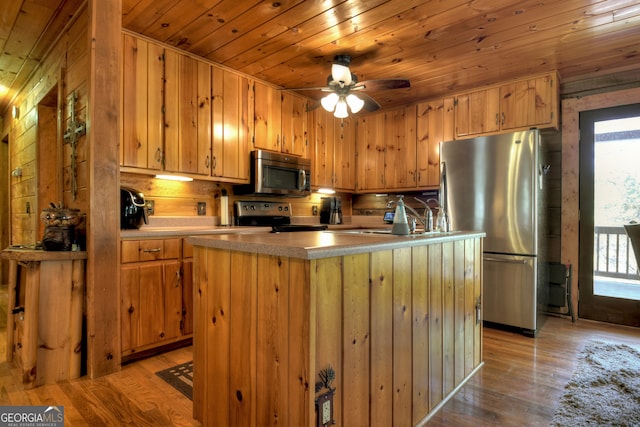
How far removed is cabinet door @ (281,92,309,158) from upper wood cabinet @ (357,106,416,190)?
94 cm

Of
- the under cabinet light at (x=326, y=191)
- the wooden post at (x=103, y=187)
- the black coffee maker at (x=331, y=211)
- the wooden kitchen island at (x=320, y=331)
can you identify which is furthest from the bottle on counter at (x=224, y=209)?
the wooden kitchen island at (x=320, y=331)

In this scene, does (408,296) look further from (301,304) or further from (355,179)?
(355,179)

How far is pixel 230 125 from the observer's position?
11.1ft

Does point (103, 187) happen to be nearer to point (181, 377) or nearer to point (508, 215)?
point (181, 377)

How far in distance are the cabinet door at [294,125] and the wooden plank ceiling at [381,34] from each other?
1.40 ft

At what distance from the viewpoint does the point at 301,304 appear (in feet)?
4.03

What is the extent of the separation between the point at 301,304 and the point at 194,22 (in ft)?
7.56

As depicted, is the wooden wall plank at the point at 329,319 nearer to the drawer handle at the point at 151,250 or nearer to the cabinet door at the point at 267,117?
the drawer handle at the point at 151,250

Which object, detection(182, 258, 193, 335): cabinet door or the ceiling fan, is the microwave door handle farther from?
detection(182, 258, 193, 335): cabinet door

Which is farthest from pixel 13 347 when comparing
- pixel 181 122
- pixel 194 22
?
pixel 194 22

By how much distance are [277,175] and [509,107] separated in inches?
96.3

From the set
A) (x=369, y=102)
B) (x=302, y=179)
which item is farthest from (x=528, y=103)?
(x=302, y=179)

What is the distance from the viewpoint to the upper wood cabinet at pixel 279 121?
12.0 ft

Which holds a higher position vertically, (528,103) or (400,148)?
(528,103)
